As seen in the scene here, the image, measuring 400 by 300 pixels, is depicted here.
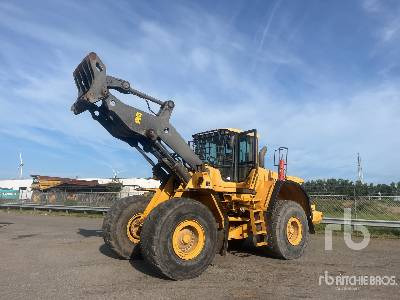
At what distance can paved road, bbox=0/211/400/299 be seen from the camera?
663cm

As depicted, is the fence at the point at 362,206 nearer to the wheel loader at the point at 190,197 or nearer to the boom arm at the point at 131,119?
the wheel loader at the point at 190,197

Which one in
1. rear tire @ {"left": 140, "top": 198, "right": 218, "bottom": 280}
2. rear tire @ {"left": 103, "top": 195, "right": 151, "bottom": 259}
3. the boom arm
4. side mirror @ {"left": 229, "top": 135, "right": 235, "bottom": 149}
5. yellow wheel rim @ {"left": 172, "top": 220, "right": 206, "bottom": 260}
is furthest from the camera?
side mirror @ {"left": 229, "top": 135, "right": 235, "bottom": 149}

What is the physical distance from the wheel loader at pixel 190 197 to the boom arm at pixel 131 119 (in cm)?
2

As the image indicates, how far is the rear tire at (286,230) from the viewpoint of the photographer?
31.9ft

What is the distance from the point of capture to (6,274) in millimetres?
7918

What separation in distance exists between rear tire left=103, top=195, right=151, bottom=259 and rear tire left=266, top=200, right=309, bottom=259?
2.95 metres

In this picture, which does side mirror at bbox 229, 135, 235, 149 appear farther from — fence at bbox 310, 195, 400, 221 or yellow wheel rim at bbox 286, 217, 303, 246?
fence at bbox 310, 195, 400, 221

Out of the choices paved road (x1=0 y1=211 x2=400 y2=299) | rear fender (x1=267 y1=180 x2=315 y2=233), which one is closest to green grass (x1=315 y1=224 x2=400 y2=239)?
paved road (x1=0 y1=211 x2=400 y2=299)

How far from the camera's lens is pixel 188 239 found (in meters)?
7.89

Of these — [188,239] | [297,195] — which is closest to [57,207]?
[297,195]

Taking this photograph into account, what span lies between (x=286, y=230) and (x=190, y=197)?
7.83 ft

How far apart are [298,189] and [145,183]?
181ft

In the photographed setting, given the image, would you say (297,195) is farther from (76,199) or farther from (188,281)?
(76,199)

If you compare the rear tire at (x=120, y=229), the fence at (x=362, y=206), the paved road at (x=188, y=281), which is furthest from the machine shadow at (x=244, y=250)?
the fence at (x=362, y=206)
